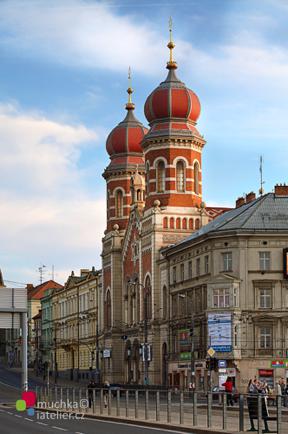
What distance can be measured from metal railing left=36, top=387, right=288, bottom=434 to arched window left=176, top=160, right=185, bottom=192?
5397 cm

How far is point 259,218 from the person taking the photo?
9038cm

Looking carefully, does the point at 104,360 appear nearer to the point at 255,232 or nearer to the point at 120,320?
the point at 120,320

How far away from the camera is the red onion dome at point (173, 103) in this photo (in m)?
112

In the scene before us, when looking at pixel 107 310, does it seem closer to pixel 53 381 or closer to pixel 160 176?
pixel 53 381

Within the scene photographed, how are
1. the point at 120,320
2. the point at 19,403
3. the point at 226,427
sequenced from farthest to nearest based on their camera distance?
the point at 120,320 → the point at 19,403 → the point at 226,427

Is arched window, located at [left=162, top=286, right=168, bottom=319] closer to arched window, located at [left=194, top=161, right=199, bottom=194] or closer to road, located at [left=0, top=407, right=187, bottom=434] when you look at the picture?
arched window, located at [left=194, top=161, right=199, bottom=194]

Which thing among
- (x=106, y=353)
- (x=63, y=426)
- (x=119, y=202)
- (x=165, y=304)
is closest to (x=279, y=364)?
(x=165, y=304)

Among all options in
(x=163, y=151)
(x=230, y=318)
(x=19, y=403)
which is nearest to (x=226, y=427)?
(x=19, y=403)

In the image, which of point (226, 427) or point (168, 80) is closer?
point (226, 427)

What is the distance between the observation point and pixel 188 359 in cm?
9594

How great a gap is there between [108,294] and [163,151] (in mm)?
19838

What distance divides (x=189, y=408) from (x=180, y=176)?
72.0m

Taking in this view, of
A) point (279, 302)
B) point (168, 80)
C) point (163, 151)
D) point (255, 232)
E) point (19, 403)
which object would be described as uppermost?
point (168, 80)

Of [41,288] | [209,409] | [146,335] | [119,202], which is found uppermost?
[119,202]
